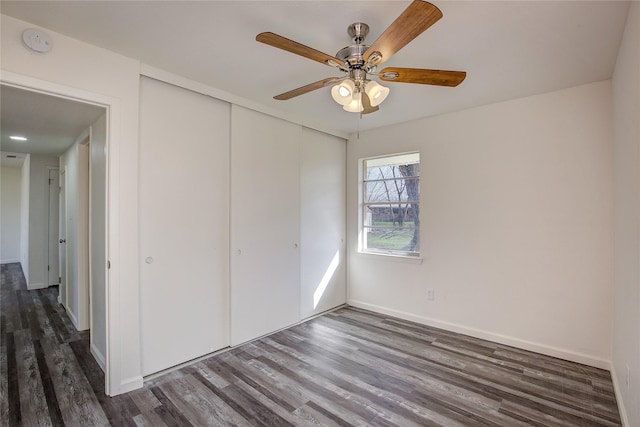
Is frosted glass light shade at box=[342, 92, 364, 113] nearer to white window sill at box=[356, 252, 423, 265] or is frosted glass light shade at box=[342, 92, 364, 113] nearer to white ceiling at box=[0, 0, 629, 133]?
white ceiling at box=[0, 0, 629, 133]

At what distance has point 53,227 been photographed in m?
5.36

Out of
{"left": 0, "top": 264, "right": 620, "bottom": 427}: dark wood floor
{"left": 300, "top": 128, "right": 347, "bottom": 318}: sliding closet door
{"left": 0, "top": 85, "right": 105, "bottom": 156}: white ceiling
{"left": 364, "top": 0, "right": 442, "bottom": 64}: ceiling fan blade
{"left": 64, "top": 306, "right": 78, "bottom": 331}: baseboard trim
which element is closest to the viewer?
{"left": 364, "top": 0, "right": 442, "bottom": 64}: ceiling fan blade

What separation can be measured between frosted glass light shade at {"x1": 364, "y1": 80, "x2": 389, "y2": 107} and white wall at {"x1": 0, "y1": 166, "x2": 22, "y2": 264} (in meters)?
9.44

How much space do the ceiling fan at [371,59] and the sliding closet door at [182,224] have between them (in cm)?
102

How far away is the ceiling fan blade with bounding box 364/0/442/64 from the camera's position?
1266 mm

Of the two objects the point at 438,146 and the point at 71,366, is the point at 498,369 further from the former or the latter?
the point at 71,366

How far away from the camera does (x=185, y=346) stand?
106 inches

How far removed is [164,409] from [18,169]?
8.93m

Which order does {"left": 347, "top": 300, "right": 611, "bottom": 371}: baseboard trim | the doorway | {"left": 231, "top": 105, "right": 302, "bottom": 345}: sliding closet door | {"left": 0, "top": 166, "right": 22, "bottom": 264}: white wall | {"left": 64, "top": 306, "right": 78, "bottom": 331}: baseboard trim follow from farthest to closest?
{"left": 0, "top": 166, "right": 22, "bottom": 264}: white wall < {"left": 64, "top": 306, "right": 78, "bottom": 331}: baseboard trim < {"left": 231, "top": 105, "right": 302, "bottom": 345}: sliding closet door < {"left": 347, "top": 300, "right": 611, "bottom": 371}: baseboard trim < the doorway

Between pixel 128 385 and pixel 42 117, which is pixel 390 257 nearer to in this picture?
pixel 128 385

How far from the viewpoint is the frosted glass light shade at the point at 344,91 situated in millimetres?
2029

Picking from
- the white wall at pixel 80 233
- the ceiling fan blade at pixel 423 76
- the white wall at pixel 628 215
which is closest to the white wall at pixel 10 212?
the white wall at pixel 80 233

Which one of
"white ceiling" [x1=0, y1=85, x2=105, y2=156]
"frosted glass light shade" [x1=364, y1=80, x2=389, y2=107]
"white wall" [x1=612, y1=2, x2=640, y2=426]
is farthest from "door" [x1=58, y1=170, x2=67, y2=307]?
"white wall" [x1=612, y1=2, x2=640, y2=426]

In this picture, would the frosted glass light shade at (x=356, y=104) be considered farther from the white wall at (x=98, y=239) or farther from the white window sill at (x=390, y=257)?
the white window sill at (x=390, y=257)
